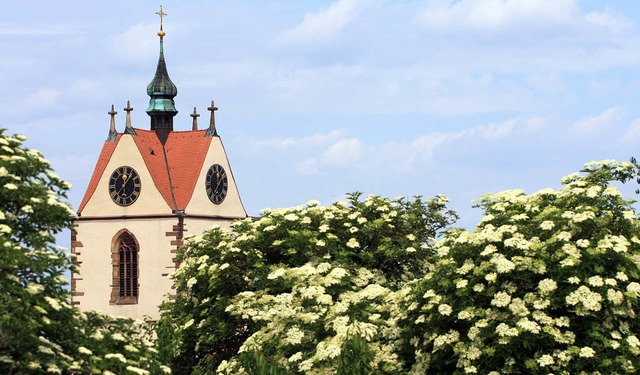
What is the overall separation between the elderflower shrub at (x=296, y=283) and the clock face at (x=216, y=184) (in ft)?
89.9

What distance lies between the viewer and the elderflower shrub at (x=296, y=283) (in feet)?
128

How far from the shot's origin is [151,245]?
257 ft

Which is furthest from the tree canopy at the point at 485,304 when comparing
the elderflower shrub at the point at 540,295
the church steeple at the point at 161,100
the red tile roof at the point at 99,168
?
the church steeple at the point at 161,100

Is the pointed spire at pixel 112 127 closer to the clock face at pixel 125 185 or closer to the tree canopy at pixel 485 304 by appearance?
the clock face at pixel 125 185

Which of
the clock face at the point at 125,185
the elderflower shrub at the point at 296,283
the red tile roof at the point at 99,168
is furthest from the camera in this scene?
the red tile roof at the point at 99,168

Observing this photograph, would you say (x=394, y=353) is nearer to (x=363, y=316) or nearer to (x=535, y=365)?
(x=363, y=316)

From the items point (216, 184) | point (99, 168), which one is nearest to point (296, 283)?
point (216, 184)

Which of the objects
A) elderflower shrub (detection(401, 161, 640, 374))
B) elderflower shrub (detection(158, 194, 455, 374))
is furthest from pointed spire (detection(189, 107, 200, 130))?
elderflower shrub (detection(401, 161, 640, 374))

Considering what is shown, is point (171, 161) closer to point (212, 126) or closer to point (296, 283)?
point (212, 126)

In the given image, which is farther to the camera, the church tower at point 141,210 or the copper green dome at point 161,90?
the copper green dome at point 161,90

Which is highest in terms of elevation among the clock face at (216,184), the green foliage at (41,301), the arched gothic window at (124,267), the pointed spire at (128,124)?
the pointed spire at (128,124)

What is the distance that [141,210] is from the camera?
259ft

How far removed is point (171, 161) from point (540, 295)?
1847 inches

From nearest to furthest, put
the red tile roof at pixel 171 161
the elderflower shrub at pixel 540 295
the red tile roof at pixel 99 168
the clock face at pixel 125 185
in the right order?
the elderflower shrub at pixel 540 295 → the red tile roof at pixel 171 161 → the clock face at pixel 125 185 → the red tile roof at pixel 99 168
